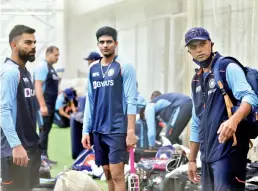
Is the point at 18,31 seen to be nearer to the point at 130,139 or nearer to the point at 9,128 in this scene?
the point at 9,128

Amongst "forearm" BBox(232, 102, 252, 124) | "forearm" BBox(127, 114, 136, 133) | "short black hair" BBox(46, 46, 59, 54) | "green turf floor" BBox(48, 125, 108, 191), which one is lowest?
"green turf floor" BBox(48, 125, 108, 191)

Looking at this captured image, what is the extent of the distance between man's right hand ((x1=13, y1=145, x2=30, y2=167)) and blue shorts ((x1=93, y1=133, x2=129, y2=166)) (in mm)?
490

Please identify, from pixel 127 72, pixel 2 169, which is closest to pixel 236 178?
pixel 127 72

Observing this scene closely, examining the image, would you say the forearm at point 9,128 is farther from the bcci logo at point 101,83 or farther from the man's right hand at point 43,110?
the man's right hand at point 43,110

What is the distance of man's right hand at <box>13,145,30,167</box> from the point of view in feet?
15.1

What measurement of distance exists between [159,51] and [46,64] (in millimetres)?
1305

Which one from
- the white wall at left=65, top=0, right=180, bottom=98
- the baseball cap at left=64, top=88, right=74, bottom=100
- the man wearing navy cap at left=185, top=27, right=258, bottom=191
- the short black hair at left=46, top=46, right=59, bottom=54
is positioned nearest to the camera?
the man wearing navy cap at left=185, top=27, right=258, bottom=191

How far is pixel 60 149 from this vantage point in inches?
339

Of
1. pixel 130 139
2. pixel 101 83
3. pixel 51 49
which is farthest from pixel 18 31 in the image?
pixel 51 49

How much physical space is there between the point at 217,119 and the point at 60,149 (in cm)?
503

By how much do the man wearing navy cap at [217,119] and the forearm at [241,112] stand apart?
0.03m

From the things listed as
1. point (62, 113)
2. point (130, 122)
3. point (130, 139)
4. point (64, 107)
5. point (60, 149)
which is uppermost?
point (130, 122)

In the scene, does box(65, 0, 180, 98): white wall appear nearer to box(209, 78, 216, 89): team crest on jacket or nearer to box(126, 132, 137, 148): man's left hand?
box(126, 132, 137, 148): man's left hand

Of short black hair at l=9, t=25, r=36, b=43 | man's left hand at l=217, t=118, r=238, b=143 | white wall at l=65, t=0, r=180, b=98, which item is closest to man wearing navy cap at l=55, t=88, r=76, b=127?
white wall at l=65, t=0, r=180, b=98
